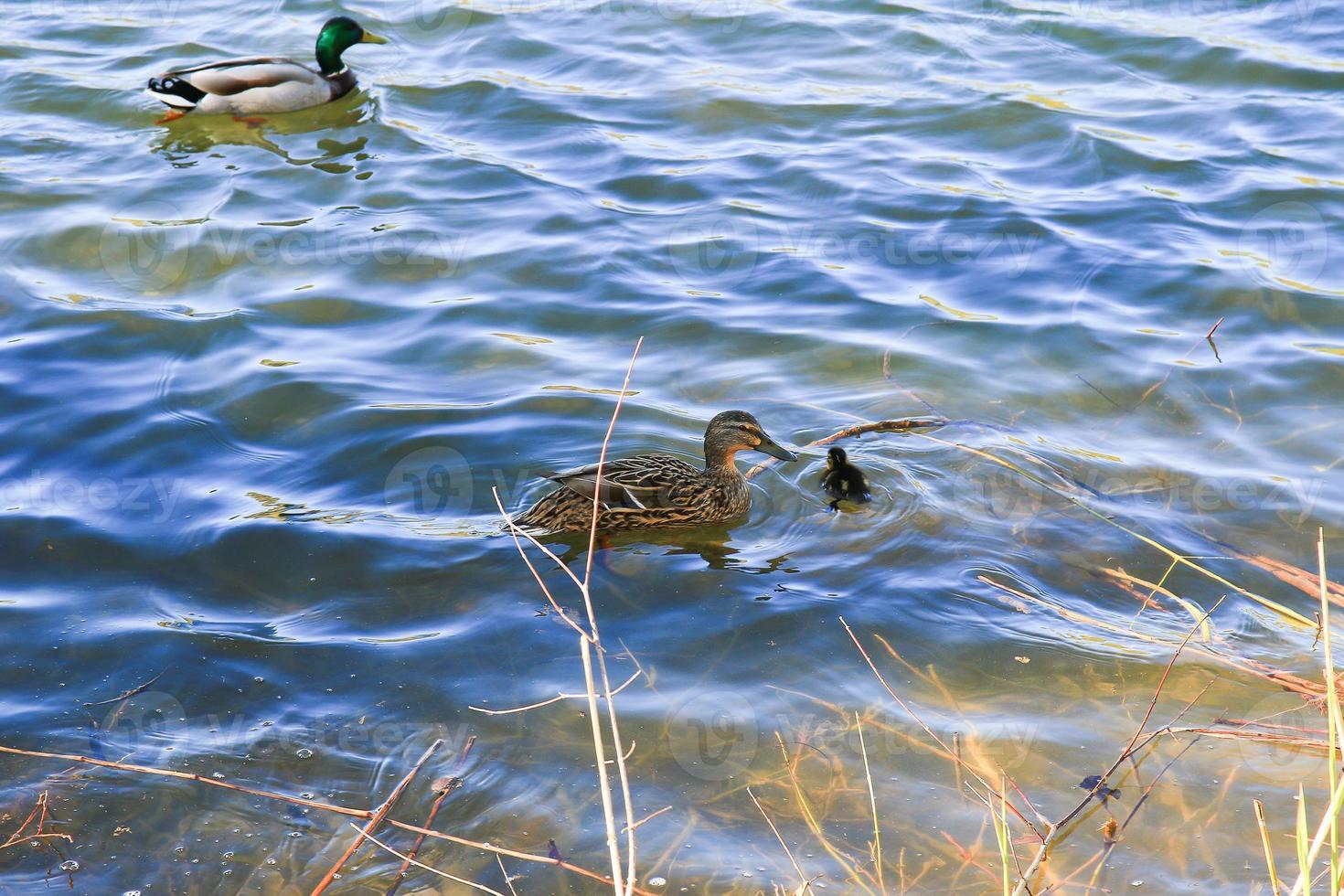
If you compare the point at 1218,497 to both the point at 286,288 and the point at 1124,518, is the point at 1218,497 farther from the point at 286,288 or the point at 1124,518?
the point at 286,288

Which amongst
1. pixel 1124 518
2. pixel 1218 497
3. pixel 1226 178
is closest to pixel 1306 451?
pixel 1218 497

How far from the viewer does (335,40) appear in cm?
1333

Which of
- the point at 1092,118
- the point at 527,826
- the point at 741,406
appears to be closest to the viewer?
the point at 527,826

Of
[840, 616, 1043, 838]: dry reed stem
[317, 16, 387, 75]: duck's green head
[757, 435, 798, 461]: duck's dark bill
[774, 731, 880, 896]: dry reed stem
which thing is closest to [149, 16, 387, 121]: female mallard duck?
[317, 16, 387, 75]: duck's green head

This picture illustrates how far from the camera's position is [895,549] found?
254 inches

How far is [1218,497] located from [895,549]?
181cm

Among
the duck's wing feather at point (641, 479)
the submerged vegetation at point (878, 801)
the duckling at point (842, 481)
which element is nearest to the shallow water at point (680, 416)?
the submerged vegetation at point (878, 801)

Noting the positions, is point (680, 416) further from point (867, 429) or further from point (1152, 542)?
point (1152, 542)

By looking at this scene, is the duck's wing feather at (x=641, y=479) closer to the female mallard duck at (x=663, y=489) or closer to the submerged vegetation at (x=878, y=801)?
the female mallard duck at (x=663, y=489)

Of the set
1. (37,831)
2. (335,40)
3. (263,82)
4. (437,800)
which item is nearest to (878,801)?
(437,800)

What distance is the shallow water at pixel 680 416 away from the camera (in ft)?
16.0

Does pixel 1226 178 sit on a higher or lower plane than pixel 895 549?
higher

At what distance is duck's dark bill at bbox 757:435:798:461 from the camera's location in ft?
22.9

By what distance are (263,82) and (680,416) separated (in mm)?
7243
